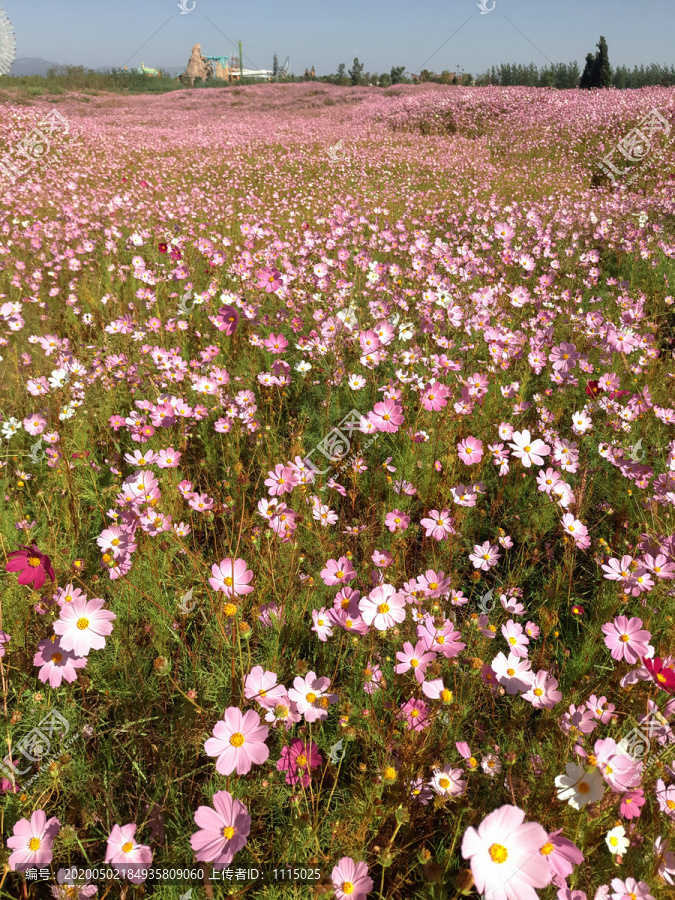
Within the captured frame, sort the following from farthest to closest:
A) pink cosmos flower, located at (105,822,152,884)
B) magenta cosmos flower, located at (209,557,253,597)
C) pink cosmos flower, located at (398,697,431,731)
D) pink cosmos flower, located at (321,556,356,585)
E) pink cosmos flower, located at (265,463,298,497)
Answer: pink cosmos flower, located at (265,463,298,497), pink cosmos flower, located at (321,556,356,585), magenta cosmos flower, located at (209,557,253,597), pink cosmos flower, located at (398,697,431,731), pink cosmos flower, located at (105,822,152,884)

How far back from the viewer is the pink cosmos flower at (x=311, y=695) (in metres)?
1.14

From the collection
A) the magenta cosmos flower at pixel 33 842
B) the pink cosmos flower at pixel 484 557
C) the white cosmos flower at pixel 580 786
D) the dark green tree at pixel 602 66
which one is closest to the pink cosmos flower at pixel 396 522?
the pink cosmos flower at pixel 484 557

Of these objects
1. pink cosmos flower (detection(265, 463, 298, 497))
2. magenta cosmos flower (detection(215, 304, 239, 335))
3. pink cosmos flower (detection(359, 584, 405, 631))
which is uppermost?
magenta cosmos flower (detection(215, 304, 239, 335))

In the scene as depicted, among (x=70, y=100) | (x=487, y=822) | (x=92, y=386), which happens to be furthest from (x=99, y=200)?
(x=70, y=100)

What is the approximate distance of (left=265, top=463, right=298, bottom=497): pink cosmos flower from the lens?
178cm

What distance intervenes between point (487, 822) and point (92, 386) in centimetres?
288

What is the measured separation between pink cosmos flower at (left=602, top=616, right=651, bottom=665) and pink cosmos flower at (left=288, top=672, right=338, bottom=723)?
0.72 m

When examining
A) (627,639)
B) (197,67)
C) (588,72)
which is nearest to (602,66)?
(588,72)

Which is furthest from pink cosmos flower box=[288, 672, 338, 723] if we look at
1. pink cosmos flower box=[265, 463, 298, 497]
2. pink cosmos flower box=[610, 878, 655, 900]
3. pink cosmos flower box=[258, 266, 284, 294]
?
pink cosmos flower box=[258, 266, 284, 294]

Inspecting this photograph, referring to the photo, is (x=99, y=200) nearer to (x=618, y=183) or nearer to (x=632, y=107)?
(x=618, y=183)

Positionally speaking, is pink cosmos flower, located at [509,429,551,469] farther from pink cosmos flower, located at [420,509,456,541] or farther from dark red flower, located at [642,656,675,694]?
dark red flower, located at [642,656,675,694]

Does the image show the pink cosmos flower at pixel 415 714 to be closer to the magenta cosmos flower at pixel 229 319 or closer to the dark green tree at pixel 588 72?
the magenta cosmos flower at pixel 229 319

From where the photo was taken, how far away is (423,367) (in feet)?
9.80

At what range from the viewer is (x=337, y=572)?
1.45m
